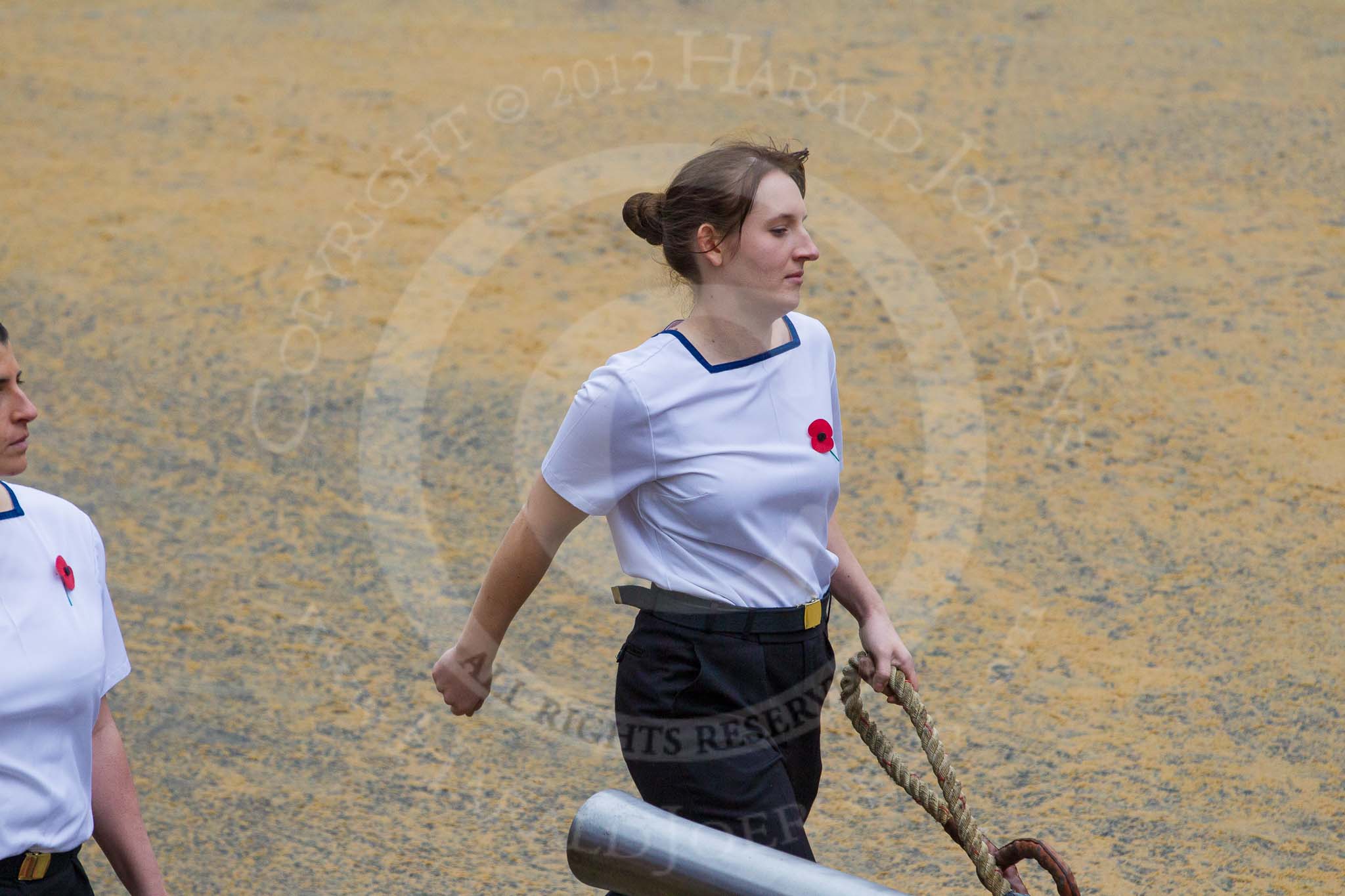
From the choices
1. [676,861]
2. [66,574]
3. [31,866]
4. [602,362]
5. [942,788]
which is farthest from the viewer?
[602,362]

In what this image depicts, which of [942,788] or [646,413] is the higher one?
[646,413]

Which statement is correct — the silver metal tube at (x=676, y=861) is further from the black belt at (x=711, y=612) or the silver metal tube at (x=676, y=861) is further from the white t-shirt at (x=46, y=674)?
the white t-shirt at (x=46, y=674)

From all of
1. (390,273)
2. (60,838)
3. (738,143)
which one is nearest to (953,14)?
(390,273)

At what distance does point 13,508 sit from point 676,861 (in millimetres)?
1415

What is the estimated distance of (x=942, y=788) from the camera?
7.86 feet

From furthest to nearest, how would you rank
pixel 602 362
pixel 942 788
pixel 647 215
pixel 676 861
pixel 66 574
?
pixel 602 362 → pixel 647 215 → pixel 942 788 → pixel 66 574 → pixel 676 861

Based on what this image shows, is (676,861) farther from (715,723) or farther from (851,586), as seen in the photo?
(851,586)

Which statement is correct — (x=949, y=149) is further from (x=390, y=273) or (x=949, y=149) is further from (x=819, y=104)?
(x=390, y=273)

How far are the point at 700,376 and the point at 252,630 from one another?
2.65 meters

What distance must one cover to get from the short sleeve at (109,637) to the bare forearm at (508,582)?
58 centimetres

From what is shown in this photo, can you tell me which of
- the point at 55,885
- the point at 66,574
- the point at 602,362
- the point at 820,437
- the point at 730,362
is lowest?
the point at 55,885

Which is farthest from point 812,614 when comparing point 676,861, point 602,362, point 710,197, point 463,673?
point 602,362

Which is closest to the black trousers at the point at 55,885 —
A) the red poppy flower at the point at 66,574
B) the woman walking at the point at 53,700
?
the woman walking at the point at 53,700

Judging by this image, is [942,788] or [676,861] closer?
[676,861]
